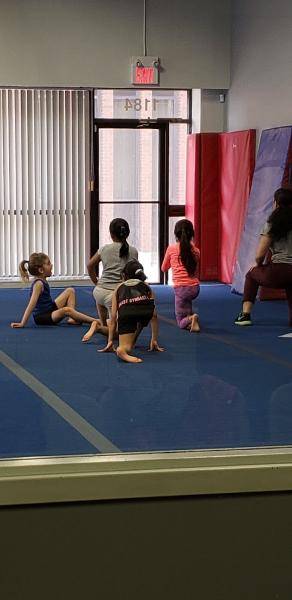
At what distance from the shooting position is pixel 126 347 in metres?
5.74

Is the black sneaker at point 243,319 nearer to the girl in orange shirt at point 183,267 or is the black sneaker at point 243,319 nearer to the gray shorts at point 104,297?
the girl in orange shirt at point 183,267

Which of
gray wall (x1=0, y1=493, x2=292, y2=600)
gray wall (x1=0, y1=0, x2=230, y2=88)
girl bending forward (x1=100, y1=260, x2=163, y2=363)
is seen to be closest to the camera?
gray wall (x1=0, y1=493, x2=292, y2=600)

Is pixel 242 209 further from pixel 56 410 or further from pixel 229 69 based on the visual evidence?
pixel 56 410

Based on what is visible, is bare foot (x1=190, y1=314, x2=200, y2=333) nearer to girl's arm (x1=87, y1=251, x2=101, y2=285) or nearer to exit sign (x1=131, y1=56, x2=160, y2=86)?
girl's arm (x1=87, y1=251, x2=101, y2=285)

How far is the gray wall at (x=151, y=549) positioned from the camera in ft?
7.25

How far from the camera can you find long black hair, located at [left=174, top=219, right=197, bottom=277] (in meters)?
7.00

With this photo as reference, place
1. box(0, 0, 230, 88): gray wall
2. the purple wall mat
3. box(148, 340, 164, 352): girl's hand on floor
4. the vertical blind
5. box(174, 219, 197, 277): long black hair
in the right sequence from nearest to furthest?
box(148, 340, 164, 352): girl's hand on floor
box(174, 219, 197, 277): long black hair
the purple wall mat
box(0, 0, 230, 88): gray wall
the vertical blind

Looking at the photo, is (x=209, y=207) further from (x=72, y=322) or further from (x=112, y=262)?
(x=112, y=262)

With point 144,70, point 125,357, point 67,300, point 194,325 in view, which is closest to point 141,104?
point 144,70

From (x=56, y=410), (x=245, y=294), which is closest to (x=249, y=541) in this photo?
(x=56, y=410)

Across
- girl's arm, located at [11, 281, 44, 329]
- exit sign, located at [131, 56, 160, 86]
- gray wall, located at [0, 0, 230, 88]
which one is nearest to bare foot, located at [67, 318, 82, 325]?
girl's arm, located at [11, 281, 44, 329]

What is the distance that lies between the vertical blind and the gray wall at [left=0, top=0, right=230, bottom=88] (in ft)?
0.84

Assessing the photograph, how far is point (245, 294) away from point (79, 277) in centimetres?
356

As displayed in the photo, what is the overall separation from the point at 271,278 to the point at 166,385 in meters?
3.28
